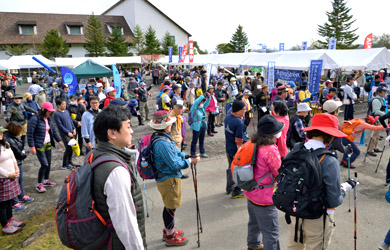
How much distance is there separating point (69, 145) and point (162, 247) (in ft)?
13.4

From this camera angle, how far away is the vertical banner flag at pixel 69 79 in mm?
11109

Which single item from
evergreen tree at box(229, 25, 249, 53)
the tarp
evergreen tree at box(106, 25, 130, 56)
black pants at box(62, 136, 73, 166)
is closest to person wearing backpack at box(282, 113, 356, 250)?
black pants at box(62, 136, 73, 166)

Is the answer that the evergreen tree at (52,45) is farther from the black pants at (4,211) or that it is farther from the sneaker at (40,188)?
the black pants at (4,211)

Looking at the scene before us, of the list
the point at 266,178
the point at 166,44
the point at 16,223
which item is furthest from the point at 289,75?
the point at 166,44

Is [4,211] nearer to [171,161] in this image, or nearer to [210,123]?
[171,161]

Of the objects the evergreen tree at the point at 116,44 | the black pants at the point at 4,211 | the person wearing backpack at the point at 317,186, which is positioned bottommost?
the black pants at the point at 4,211

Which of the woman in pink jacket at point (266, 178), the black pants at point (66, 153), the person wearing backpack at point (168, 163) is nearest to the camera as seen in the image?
the woman in pink jacket at point (266, 178)

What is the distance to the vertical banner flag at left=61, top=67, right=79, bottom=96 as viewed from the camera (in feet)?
36.4

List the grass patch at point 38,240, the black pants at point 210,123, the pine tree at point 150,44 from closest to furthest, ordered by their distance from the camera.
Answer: the grass patch at point 38,240 < the black pants at point 210,123 < the pine tree at point 150,44

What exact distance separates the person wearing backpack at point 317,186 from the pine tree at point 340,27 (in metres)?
52.5

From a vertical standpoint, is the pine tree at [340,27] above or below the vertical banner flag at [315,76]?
above

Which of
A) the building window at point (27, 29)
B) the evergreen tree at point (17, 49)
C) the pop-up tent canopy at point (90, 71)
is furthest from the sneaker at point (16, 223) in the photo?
the building window at point (27, 29)

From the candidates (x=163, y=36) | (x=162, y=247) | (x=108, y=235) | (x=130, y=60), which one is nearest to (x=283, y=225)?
(x=162, y=247)

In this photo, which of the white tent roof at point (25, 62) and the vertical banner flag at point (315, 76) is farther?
the white tent roof at point (25, 62)
